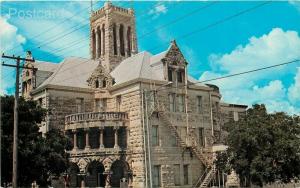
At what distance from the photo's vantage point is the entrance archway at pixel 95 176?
47.2 metres

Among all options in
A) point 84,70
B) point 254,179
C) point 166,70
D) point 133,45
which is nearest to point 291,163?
point 254,179

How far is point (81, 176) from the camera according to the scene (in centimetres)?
4541

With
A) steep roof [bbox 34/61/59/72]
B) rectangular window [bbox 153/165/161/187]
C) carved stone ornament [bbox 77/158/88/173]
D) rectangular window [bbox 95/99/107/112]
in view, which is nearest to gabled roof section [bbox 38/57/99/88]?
steep roof [bbox 34/61/59/72]

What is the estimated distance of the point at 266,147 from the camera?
1447 inches

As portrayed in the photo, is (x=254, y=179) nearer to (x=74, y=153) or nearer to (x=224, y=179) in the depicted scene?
(x=224, y=179)

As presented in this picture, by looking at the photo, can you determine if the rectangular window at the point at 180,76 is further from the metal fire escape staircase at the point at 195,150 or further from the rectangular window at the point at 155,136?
the rectangular window at the point at 155,136

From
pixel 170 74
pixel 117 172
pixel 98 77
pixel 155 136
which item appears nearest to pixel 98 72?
pixel 98 77

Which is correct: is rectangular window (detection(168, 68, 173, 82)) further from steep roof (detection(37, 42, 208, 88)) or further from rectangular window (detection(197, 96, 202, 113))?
rectangular window (detection(197, 96, 202, 113))

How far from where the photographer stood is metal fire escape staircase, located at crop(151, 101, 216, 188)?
47031mm

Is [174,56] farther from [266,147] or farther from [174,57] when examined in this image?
[266,147]

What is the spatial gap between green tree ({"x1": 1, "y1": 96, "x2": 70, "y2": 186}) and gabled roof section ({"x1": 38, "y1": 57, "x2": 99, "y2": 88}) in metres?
12.2

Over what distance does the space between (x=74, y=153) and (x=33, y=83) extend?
31.8 feet

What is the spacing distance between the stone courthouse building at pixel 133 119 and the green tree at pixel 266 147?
9.10m

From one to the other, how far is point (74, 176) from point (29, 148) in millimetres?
14521
